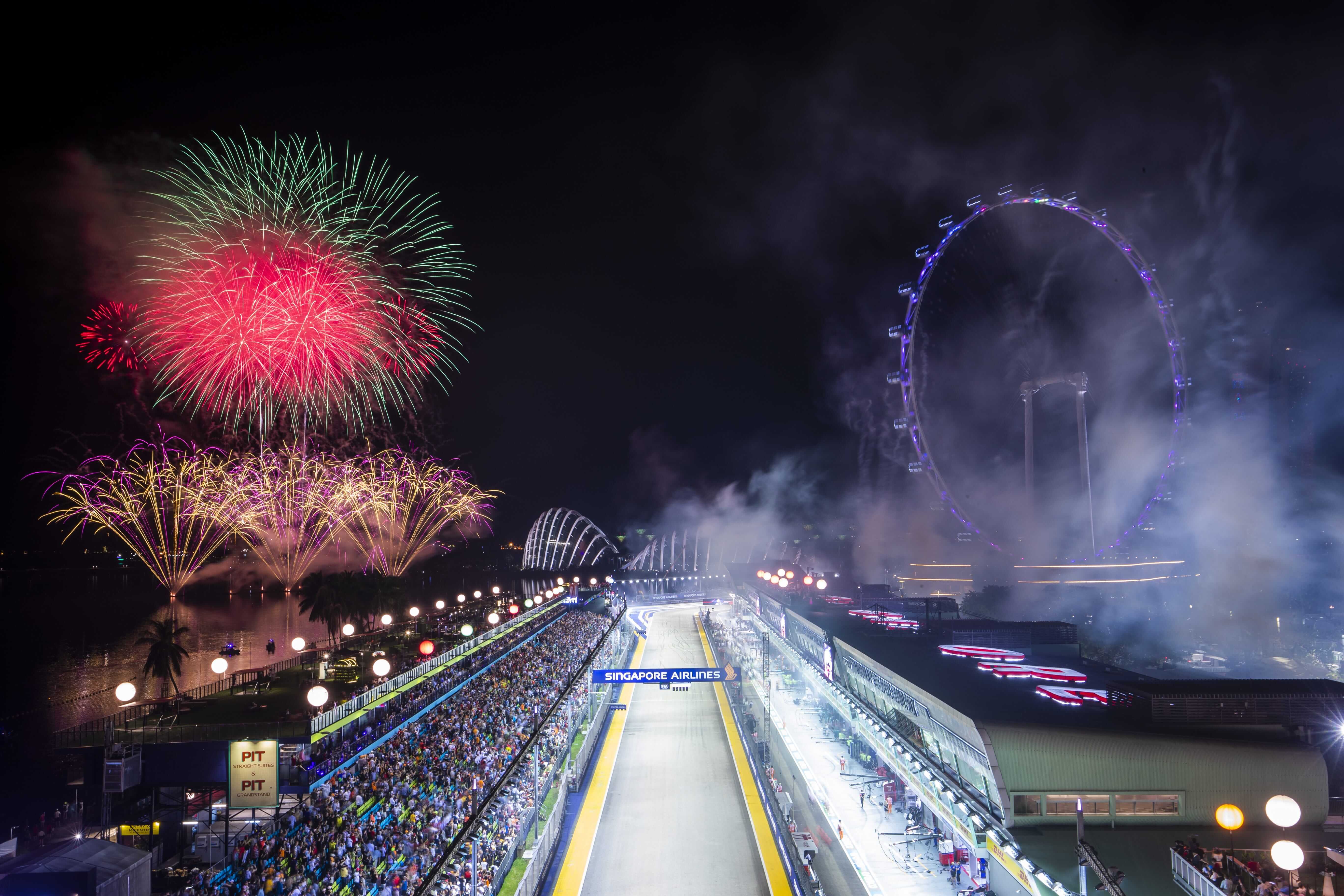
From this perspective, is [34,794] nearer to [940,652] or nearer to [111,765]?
[111,765]

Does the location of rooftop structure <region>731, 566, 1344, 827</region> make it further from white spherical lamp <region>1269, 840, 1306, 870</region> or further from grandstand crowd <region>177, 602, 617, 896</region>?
grandstand crowd <region>177, 602, 617, 896</region>

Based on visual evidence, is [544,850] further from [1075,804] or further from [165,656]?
[165,656]

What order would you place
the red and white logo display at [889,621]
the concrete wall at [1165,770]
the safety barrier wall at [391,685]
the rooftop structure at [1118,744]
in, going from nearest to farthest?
1. the concrete wall at [1165,770]
2. the rooftop structure at [1118,744]
3. the safety barrier wall at [391,685]
4. the red and white logo display at [889,621]

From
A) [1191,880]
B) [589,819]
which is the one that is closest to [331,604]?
[589,819]

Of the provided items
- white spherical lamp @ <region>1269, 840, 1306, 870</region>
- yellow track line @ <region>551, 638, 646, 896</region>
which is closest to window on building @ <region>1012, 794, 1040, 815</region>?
white spherical lamp @ <region>1269, 840, 1306, 870</region>

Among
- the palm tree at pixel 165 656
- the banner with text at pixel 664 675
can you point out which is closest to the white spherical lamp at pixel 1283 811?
the banner with text at pixel 664 675

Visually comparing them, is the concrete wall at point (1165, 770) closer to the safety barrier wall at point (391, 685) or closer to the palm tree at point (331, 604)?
the safety barrier wall at point (391, 685)
